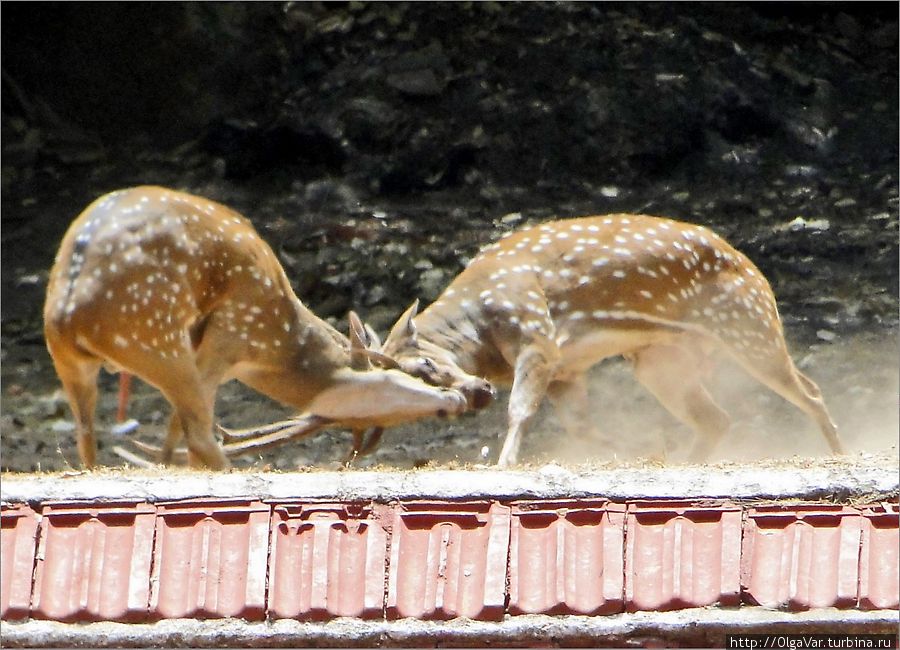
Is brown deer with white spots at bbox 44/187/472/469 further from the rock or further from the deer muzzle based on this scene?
the rock

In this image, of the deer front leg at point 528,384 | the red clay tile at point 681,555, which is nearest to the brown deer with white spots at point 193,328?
the deer front leg at point 528,384

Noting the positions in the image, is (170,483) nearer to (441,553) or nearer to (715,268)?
(441,553)

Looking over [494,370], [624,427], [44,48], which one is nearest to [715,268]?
[494,370]

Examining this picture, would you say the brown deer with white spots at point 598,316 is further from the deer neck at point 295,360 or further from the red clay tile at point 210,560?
the red clay tile at point 210,560

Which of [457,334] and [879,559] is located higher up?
[457,334]

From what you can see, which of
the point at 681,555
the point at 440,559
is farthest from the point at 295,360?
the point at 681,555

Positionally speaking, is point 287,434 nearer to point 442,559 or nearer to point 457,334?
point 457,334
